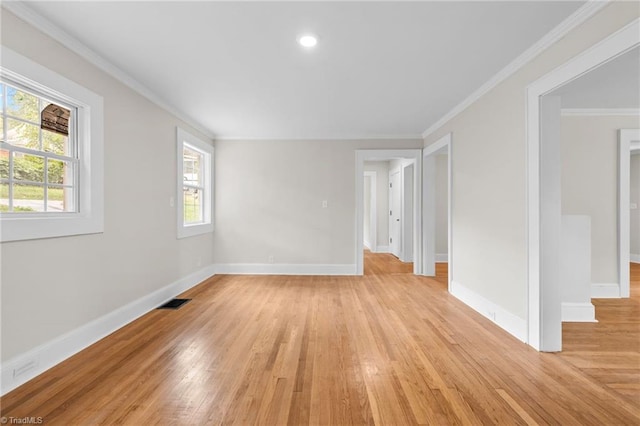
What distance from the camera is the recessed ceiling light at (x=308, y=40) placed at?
225 centimetres

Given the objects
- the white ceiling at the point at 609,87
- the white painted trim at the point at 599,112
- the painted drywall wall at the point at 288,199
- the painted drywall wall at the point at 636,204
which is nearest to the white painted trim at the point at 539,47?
the white ceiling at the point at 609,87

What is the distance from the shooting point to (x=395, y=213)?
7500 millimetres

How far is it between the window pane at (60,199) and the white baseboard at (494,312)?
13.0 ft

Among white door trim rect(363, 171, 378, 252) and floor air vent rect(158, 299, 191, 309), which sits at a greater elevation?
white door trim rect(363, 171, 378, 252)

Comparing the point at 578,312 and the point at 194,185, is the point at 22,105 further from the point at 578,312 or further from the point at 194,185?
the point at 578,312

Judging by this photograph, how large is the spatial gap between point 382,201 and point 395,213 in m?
0.84

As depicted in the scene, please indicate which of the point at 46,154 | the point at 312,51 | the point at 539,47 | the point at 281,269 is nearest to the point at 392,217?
the point at 281,269

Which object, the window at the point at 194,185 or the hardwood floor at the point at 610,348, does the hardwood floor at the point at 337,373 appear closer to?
the hardwood floor at the point at 610,348

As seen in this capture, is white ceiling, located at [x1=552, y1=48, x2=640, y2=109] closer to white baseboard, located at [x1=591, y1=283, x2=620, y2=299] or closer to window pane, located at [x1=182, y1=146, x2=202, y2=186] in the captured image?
white baseboard, located at [x1=591, y1=283, x2=620, y2=299]

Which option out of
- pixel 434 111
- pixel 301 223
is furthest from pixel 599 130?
pixel 301 223

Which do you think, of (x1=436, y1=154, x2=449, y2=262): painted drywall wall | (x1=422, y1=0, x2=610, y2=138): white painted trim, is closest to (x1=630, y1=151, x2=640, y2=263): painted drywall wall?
(x1=436, y1=154, x2=449, y2=262): painted drywall wall

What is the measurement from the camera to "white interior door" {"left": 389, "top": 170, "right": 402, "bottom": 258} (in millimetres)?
7094

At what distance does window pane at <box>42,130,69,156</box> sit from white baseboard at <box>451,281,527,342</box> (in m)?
4.13

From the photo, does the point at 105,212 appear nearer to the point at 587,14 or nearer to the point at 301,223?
the point at 301,223
